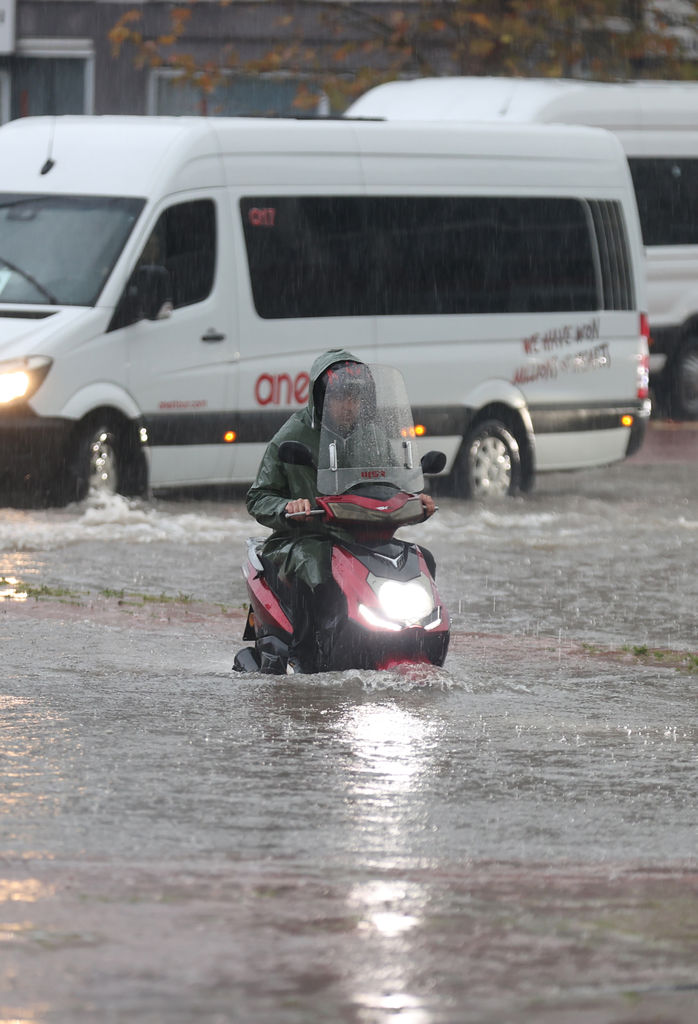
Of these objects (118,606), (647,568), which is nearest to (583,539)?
(647,568)

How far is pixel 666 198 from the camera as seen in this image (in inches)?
901

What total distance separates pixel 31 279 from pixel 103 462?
131 centimetres

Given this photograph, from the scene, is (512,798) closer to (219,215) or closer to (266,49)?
(219,215)

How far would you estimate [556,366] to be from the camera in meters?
17.6

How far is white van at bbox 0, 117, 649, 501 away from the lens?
48.8 ft

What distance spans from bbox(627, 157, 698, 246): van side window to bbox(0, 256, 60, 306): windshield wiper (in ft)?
29.9

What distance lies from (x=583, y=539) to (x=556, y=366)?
3.11 m

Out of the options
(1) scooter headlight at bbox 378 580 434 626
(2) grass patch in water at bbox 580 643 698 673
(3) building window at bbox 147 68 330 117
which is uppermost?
(3) building window at bbox 147 68 330 117

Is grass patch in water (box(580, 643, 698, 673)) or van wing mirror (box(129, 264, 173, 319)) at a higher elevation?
van wing mirror (box(129, 264, 173, 319))

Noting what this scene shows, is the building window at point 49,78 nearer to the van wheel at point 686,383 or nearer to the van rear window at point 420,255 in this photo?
the van wheel at point 686,383

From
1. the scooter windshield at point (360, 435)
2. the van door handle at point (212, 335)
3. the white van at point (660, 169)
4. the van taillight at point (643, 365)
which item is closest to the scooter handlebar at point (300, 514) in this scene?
the scooter windshield at point (360, 435)

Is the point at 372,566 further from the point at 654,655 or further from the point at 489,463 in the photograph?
the point at 489,463

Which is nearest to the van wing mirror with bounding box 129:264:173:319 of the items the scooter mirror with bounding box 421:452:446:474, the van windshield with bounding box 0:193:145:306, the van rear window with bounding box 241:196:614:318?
the van windshield with bounding box 0:193:145:306

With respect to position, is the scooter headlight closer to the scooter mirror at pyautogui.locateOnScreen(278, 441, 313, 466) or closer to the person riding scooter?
the person riding scooter
